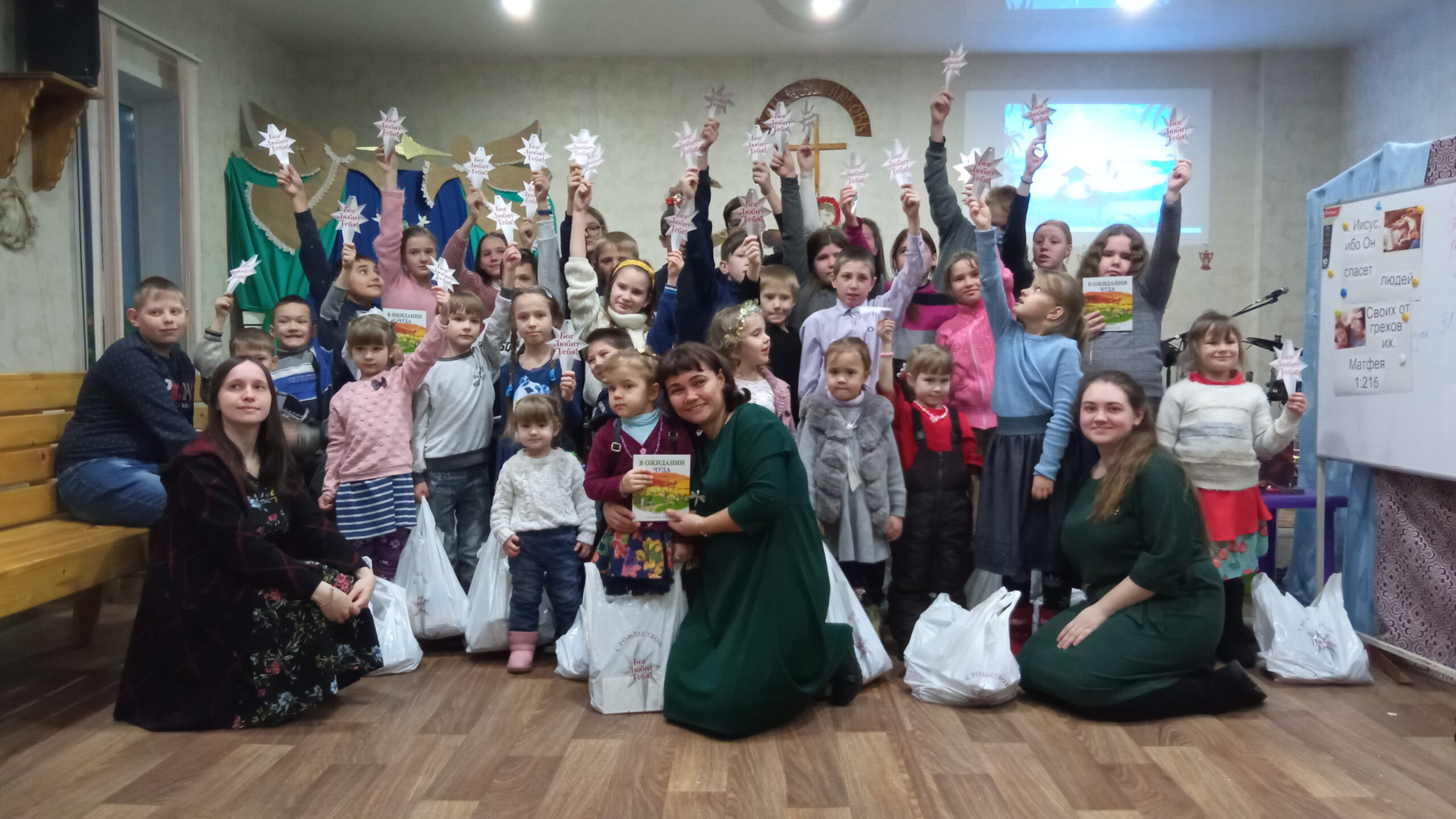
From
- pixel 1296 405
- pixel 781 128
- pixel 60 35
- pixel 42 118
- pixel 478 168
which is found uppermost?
pixel 60 35

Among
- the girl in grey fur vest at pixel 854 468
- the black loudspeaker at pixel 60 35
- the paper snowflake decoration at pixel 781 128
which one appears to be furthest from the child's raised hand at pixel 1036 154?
the black loudspeaker at pixel 60 35

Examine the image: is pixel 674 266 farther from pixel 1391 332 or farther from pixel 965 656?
pixel 1391 332

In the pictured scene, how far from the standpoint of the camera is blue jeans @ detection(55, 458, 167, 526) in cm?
327

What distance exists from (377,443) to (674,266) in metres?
1.19

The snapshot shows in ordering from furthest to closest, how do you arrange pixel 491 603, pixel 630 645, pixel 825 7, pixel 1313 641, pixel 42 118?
pixel 825 7 < pixel 42 118 < pixel 491 603 < pixel 1313 641 < pixel 630 645

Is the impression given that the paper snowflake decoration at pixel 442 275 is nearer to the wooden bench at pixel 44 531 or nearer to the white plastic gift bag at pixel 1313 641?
the wooden bench at pixel 44 531

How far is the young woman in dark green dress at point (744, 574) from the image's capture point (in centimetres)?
268

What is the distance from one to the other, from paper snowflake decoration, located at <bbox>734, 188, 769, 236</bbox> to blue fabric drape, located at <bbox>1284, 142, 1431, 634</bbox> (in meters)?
2.02

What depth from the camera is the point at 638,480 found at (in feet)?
9.12

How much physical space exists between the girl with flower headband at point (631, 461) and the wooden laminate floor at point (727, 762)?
1.31 feet

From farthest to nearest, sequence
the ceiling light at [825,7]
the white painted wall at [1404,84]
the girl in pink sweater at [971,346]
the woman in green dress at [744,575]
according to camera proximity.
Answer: the ceiling light at [825,7], the white painted wall at [1404,84], the girl in pink sweater at [971,346], the woman in green dress at [744,575]

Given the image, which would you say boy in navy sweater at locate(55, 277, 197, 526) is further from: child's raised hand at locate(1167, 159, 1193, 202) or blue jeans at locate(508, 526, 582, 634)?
child's raised hand at locate(1167, 159, 1193, 202)

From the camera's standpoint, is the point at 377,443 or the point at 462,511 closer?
the point at 377,443

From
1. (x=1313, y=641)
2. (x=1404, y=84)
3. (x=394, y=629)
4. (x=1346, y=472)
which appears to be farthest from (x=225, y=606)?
(x=1404, y=84)
